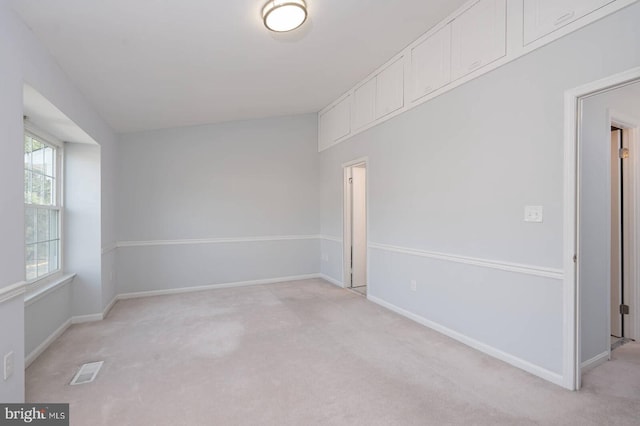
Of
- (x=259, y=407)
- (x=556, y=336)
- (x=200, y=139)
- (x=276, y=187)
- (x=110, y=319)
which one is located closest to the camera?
(x=259, y=407)

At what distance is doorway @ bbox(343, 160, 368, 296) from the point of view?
5281 millimetres

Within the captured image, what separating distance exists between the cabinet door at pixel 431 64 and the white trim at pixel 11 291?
148 inches

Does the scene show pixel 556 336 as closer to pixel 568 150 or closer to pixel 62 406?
pixel 568 150

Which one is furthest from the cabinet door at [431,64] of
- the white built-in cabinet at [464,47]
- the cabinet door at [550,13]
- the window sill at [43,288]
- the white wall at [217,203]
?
the window sill at [43,288]

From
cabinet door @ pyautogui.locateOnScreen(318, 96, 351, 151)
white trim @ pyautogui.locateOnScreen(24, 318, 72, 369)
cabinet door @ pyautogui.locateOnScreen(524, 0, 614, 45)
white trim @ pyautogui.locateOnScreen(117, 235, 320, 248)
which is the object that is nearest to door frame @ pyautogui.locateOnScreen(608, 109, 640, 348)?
cabinet door @ pyautogui.locateOnScreen(524, 0, 614, 45)

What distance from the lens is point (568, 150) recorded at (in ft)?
7.27

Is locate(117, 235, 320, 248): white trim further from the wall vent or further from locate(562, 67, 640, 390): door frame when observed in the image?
locate(562, 67, 640, 390): door frame

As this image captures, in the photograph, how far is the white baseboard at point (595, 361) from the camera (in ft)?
8.16

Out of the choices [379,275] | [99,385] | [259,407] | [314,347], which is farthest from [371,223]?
[99,385]

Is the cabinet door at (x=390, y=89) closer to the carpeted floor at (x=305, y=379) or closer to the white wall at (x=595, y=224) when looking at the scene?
the white wall at (x=595, y=224)

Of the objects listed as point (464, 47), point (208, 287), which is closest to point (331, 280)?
point (208, 287)

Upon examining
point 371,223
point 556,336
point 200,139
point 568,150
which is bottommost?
point 556,336

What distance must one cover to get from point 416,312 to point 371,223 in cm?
136

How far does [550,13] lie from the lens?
2.28 meters
